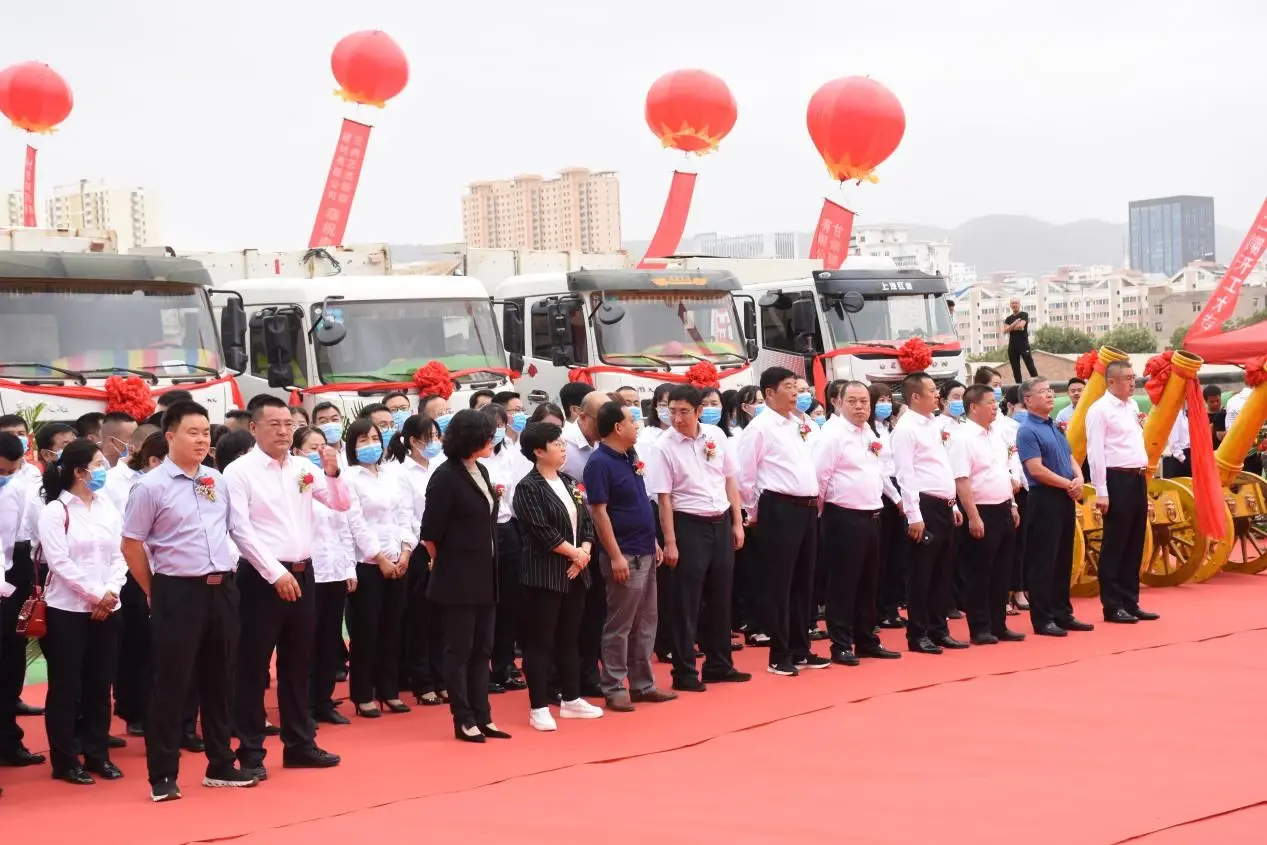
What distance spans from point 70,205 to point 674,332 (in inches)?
1517

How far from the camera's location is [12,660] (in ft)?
22.4

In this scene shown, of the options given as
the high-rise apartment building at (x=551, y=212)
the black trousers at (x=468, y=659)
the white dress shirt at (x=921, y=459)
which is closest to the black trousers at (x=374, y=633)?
the black trousers at (x=468, y=659)

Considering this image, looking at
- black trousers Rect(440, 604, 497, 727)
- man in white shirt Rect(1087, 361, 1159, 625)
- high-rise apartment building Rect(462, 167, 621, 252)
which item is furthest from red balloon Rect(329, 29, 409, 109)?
high-rise apartment building Rect(462, 167, 621, 252)

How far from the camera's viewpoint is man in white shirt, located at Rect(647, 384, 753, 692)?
Answer: 8047mm

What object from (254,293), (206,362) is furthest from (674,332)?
(206,362)

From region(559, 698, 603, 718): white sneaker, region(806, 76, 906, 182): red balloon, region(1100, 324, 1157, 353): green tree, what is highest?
region(806, 76, 906, 182): red balloon

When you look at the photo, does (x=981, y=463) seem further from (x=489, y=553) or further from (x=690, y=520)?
(x=489, y=553)

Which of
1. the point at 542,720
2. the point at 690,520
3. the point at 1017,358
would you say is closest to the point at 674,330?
the point at 1017,358

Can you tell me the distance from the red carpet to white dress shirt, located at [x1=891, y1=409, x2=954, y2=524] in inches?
45.1

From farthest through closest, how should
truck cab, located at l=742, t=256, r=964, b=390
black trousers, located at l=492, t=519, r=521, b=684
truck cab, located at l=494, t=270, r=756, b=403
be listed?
truck cab, located at l=742, t=256, r=964, b=390 → truck cab, located at l=494, t=270, r=756, b=403 → black trousers, located at l=492, t=519, r=521, b=684

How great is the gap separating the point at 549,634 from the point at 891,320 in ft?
36.9

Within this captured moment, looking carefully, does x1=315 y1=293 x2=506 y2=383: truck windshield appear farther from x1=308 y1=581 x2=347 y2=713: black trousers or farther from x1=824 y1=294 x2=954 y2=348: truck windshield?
x1=308 y1=581 x2=347 y2=713: black trousers

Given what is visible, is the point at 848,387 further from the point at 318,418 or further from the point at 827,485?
the point at 318,418

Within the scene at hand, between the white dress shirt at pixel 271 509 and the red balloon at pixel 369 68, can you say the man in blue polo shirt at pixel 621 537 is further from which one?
the red balloon at pixel 369 68
